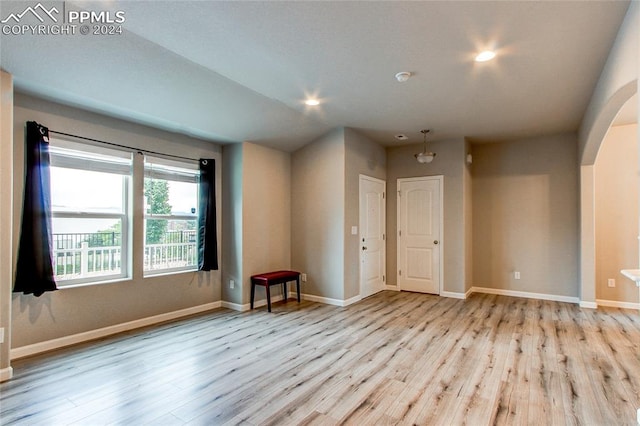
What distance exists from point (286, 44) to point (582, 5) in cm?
205

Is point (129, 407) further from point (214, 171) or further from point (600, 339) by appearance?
point (600, 339)

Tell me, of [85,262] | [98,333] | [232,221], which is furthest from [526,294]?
[85,262]

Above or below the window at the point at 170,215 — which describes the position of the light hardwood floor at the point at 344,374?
below

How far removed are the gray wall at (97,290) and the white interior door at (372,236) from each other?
2434 millimetres

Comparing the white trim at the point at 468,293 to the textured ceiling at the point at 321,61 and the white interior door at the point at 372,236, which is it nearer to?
the white interior door at the point at 372,236

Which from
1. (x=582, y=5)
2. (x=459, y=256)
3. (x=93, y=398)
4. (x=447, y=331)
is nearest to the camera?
(x=582, y=5)

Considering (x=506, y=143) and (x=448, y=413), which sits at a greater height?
(x=506, y=143)

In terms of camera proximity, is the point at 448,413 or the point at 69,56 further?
the point at 69,56

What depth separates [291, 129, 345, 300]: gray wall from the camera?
501cm

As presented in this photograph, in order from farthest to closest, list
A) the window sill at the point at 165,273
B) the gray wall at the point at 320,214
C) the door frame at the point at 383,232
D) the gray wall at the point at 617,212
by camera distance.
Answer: the door frame at the point at 383,232 → the gray wall at the point at 320,214 → the gray wall at the point at 617,212 → the window sill at the point at 165,273

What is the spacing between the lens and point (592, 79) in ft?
10.8

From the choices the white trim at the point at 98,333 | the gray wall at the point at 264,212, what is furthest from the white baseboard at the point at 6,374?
the gray wall at the point at 264,212

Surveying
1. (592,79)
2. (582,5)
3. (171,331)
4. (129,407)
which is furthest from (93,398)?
(592,79)
